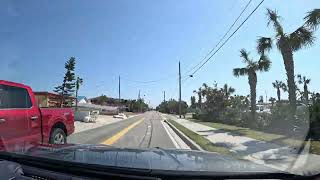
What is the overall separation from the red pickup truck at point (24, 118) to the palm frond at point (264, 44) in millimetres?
17053

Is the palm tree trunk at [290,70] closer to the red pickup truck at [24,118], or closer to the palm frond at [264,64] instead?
the palm frond at [264,64]

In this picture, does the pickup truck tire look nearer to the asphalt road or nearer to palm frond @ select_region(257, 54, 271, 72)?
the asphalt road

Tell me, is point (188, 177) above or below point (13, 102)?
below

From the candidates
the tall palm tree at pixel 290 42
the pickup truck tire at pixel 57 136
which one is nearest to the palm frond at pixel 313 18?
the tall palm tree at pixel 290 42

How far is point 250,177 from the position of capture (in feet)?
12.8

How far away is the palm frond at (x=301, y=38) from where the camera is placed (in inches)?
919

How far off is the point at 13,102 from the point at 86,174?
7852 mm

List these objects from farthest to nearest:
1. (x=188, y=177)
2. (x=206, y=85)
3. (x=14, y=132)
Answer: (x=206, y=85) → (x=14, y=132) → (x=188, y=177)

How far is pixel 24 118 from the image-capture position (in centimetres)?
1148

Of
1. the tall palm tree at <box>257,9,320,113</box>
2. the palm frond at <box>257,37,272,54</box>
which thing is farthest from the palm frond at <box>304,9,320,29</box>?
the palm frond at <box>257,37,272,54</box>

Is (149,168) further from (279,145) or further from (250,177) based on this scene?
(279,145)

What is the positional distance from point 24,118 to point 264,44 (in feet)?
62.3

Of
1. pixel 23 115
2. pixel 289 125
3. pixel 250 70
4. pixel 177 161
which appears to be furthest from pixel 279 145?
pixel 250 70

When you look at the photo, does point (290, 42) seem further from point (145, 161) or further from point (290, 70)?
point (145, 161)
